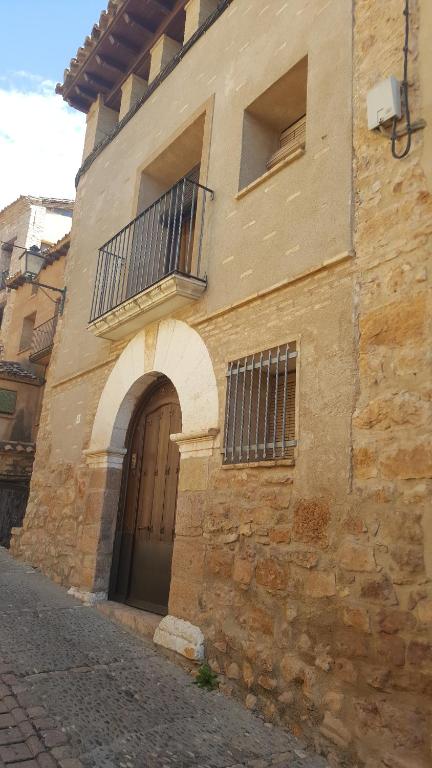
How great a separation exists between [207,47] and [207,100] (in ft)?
2.30

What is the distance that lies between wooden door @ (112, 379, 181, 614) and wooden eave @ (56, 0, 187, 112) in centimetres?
463

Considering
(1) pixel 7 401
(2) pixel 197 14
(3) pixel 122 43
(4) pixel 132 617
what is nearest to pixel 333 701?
(4) pixel 132 617

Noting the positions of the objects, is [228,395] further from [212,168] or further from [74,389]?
[74,389]

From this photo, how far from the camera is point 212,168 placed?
4.84 m

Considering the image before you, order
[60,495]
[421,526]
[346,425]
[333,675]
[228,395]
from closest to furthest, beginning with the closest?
[421,526]
[333,675]
[346,425]
[228,395]
[60,495]

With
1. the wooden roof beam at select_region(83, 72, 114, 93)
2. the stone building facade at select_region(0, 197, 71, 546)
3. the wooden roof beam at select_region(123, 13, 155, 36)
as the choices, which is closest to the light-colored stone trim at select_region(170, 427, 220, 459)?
the stone building facade at select_region(0, 197, 71, 546)

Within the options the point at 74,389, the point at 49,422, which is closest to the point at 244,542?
the point at 74,389

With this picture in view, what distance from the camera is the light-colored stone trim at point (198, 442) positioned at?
396 cm

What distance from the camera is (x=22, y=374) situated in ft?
38.4

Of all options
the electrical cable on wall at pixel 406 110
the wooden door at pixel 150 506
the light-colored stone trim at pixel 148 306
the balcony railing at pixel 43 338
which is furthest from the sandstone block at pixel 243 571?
the balcony railing at pixel 43 338

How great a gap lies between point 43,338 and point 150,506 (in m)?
8.73

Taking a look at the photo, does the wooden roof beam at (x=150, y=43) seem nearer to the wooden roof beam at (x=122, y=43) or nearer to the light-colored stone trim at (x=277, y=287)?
the wooden roof beam at (x=122, y=43)

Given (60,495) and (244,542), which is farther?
(60,495)

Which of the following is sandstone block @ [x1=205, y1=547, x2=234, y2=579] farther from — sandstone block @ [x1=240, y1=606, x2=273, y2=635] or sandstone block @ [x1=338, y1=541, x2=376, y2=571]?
sandstone block @ [x1=338, y1=541, x2=376, y2=571]
